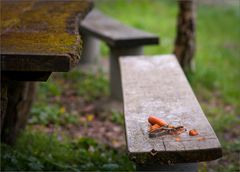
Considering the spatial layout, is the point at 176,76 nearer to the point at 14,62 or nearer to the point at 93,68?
the point at 14,62

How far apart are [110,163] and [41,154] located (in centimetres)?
64

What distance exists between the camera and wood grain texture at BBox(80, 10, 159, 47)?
6.36 m

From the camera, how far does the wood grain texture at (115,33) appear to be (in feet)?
20.9

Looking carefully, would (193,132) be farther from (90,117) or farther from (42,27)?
(90,117)

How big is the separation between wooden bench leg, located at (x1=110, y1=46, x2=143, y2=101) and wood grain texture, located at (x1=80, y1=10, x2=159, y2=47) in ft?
0.59

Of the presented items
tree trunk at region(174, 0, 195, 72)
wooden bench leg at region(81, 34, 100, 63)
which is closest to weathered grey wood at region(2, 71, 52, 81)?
tree trunk at region(174, 0, 195, 72)

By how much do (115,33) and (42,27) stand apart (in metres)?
3.09

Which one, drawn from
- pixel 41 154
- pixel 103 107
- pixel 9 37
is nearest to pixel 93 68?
pixel 103 107

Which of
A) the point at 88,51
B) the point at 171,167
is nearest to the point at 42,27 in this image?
the point at 171,167

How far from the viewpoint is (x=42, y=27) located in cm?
369

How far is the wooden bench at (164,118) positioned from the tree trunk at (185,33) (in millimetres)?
2532

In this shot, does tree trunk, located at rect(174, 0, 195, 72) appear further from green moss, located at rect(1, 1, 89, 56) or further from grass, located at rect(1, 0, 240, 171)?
green moss, located at rect(1, 1, 89, 56)

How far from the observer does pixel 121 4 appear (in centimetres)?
1348

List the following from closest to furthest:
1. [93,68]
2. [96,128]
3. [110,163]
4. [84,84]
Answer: [110,163], [96,128], [84,84], [93,68]
